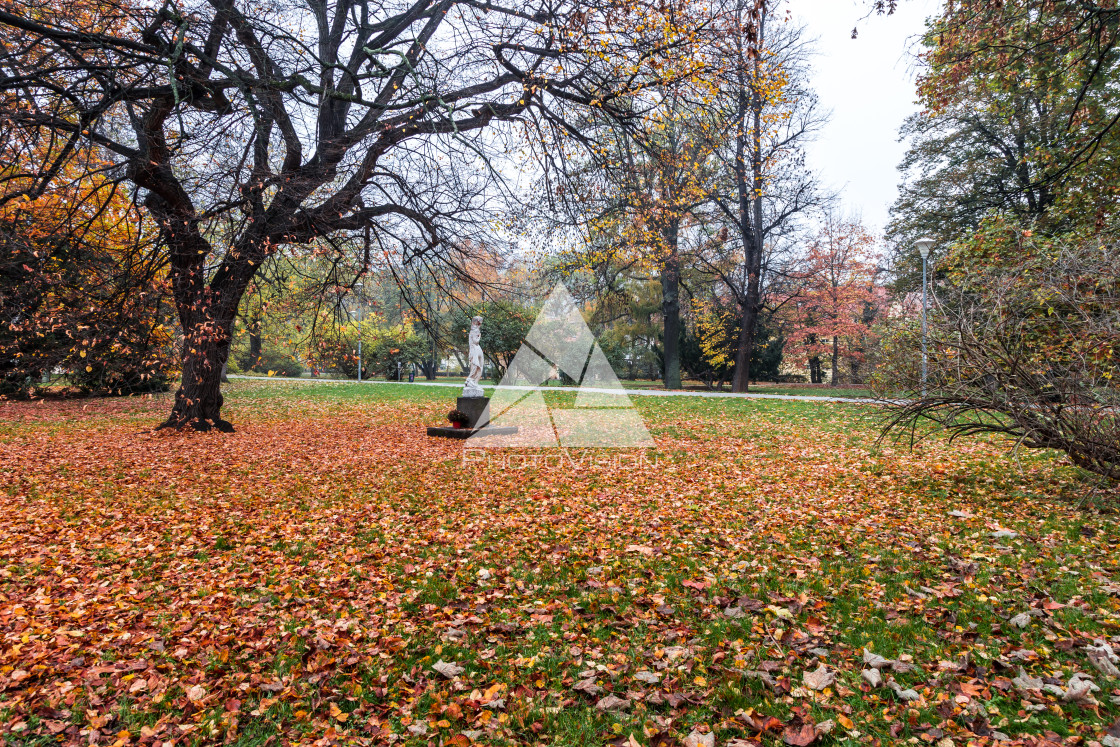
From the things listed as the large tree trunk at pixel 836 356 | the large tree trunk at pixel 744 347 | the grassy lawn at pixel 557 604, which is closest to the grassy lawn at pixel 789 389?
the large tree trunk at pixel 744 347

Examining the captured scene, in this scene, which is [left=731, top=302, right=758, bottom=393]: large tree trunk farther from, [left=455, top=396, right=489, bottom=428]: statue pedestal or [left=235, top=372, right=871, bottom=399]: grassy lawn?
[left=455, top=396, right=489, bottom=428]: statue pedestal

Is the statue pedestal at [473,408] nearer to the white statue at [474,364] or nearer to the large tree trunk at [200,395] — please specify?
the white statue at [474,364]

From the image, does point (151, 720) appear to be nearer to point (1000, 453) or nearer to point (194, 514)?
point (194, 514)

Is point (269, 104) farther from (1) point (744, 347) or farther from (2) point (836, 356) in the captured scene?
(2) point (836, 356)

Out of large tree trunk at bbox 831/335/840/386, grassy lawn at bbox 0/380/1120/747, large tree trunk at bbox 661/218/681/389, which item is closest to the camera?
grassy lawn at bbox 0/380/1120/747

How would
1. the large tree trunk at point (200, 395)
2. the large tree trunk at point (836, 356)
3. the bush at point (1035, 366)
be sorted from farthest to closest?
the large tree trunk at point (836, 356)
the large tree trunk at point (200, 395)
the bush at point (1035, 366)

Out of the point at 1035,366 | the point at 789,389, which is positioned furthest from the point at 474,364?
the point at 789,389

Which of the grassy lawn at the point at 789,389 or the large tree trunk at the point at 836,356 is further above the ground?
the large tree trunk at the point at 836,356

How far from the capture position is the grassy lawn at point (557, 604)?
258 centimetres

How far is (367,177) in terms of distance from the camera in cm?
991

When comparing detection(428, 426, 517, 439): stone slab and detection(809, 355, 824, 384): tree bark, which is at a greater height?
detection(809, 355, 824, 384): tree bark

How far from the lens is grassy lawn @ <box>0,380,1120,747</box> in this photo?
2582 millimetres

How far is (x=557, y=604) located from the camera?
3.79m

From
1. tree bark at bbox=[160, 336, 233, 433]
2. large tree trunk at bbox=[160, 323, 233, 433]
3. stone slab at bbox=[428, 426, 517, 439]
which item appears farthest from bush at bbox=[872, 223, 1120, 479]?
tree bark at bbox=[160, 336, 233, 433]
